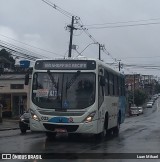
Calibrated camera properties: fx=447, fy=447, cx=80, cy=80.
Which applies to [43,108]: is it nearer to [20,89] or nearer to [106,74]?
[106,74]

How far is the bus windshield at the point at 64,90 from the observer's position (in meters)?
17.1

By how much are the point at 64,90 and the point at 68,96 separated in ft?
0.96

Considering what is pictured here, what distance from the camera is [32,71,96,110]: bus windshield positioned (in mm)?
17109

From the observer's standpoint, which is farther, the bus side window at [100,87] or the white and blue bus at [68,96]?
the bus side window at [100,87]

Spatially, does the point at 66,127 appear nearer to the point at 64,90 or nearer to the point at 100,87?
the point at 64,90

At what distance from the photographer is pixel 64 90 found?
1727 cm

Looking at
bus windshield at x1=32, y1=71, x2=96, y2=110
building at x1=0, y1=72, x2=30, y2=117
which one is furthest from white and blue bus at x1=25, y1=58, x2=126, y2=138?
building at x1=0, y1=72, x2=30, y2=117

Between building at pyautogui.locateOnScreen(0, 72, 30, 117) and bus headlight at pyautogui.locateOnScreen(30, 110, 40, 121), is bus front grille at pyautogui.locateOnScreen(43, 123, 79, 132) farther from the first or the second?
building at pyautogui.locateOnScreen(0, 72, 30, 117)

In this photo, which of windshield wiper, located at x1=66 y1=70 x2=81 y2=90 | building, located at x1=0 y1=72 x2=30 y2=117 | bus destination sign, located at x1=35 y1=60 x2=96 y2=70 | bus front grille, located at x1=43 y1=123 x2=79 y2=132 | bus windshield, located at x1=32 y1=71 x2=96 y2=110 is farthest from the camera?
building, located at x1=0 y1=72 x2=30 y2=117

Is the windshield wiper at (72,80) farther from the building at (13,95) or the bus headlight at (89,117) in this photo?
the building at (13,95)

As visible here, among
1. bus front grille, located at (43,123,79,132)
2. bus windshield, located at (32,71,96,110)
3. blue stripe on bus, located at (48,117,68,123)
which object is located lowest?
bus front grille, located at (43,123,79,132)

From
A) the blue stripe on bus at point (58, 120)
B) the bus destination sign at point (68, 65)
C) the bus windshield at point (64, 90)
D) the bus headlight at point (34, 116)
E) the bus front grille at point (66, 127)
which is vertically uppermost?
the bus destination sign at point (68, 65)

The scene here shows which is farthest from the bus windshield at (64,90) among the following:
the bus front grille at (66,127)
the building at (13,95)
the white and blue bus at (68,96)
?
the building at (13,95)

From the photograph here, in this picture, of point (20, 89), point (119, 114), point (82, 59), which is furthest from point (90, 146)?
point (20, 89)
